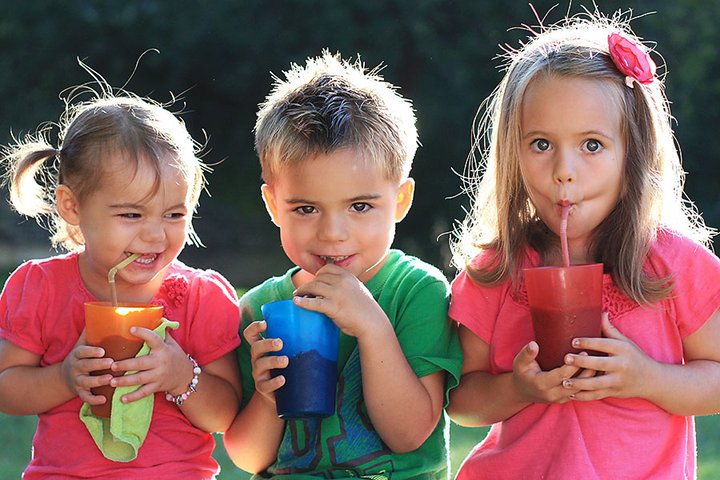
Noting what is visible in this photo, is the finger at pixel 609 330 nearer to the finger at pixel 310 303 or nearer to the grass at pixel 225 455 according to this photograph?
the finger at pixel 310 303

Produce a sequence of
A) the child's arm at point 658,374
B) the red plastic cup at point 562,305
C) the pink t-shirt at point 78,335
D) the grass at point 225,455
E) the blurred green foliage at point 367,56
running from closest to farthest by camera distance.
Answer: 1. the red plastic cup at point 562,305
2. the child's arm at point 658,374
3. the pink t-shirt at point 78,335
4. the grass at point 225,455
5. the blurred green foliage at point 367,56

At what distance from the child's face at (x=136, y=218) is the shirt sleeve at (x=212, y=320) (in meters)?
0.19

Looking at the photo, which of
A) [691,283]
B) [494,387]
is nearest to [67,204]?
[494,387]

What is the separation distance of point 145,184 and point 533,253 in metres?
1.20

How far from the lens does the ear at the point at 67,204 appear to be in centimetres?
326

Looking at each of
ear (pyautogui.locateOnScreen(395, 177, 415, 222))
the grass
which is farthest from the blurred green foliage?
ear (pyautogui.locateOnScreen(395, 177, 415, 222))

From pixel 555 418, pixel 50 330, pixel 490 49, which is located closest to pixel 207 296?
pixel 50 330

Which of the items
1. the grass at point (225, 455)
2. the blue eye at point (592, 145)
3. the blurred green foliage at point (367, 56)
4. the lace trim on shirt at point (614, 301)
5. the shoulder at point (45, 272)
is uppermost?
the blurred green foliage at point (367, 56)

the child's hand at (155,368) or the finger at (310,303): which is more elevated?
the finger at (310,303)

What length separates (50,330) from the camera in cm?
328

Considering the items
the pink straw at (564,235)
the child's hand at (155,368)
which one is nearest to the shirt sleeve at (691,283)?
the pink straw at (564,235)

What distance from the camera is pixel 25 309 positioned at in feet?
10.8

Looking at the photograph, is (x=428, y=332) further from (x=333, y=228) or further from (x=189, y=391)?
(x=189, y=391)

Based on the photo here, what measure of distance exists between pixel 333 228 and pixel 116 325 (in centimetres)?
67
